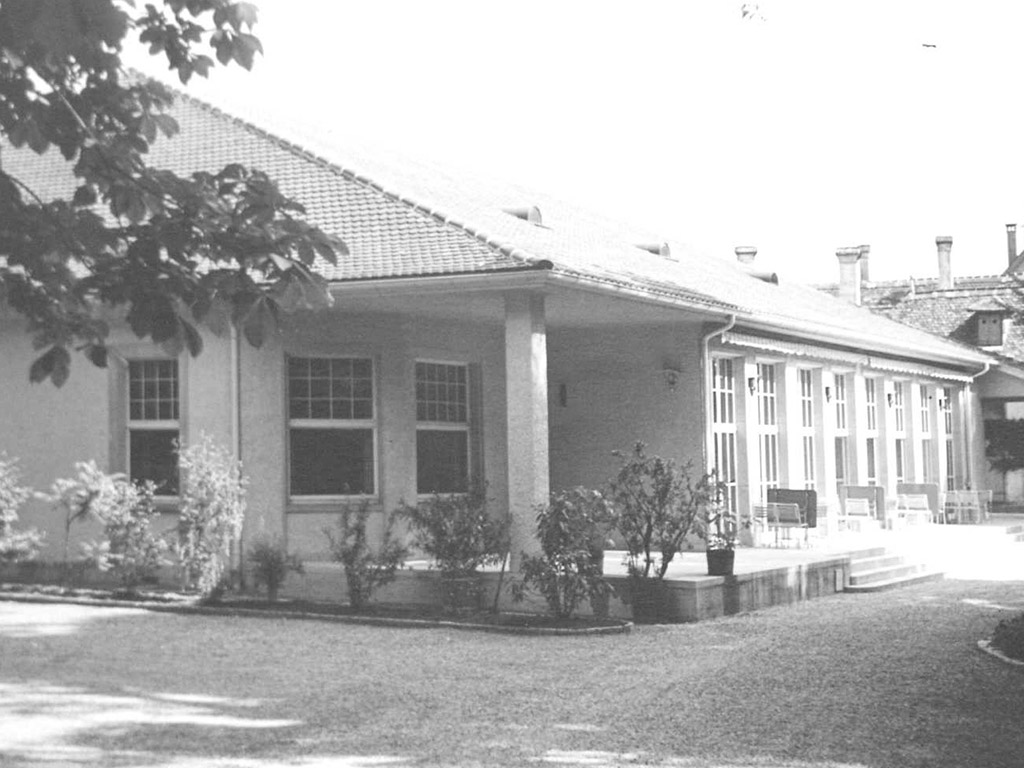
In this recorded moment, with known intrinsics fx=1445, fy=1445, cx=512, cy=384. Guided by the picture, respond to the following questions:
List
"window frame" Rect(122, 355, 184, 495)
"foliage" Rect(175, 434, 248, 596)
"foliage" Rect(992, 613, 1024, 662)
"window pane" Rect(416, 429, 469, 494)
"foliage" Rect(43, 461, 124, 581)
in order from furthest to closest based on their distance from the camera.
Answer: "window pane" Rect(416, 429, 469, 494) → "window frame" Rect(122, 355, 184, 495) → "foliage" Rect(43, 461, 124, 581) → "foliage" Rect(175, 434, 248, 596) → "foliage" Rect(992, 613, 1024, 662)

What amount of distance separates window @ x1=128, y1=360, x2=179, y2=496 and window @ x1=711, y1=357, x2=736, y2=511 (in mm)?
8045

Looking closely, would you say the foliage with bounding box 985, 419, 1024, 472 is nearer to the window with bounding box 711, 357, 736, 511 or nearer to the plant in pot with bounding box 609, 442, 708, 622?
the window with bounding box 711, 357, 736, 511

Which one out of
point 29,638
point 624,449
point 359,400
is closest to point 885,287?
point 624,449

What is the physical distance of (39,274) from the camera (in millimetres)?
6184

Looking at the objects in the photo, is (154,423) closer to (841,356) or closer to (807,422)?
(807,422)

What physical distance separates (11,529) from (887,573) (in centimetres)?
1164

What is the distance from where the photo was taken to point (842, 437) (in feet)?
88.5

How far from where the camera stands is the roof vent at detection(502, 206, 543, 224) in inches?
813

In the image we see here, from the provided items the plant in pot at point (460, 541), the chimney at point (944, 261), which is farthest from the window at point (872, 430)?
the chimney at point (944, 261)

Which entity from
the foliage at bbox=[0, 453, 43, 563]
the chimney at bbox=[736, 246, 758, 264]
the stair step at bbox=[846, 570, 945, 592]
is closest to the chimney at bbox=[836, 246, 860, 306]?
the chimney at bbox=[736, 246, 758, 264]

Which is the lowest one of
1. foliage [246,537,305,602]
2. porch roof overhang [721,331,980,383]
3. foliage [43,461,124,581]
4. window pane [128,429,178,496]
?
foliage [246,537,305,602]

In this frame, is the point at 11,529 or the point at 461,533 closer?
the point at 461,533

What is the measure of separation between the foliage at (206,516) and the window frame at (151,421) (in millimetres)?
1208

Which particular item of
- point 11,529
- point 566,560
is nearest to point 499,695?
point 566,560
